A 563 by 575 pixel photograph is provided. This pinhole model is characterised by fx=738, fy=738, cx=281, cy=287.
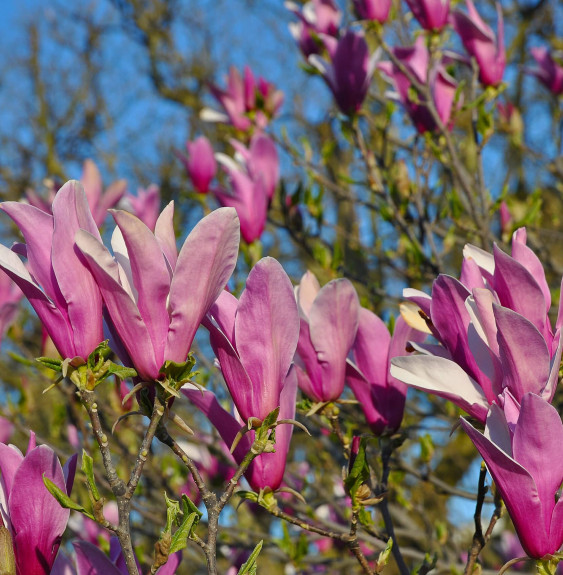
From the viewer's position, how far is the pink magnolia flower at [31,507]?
945 mm

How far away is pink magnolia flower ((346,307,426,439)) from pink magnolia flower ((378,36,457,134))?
1.00 meters

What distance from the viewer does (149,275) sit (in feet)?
3.03

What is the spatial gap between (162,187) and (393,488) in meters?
6.05

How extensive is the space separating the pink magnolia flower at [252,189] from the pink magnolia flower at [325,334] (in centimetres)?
104

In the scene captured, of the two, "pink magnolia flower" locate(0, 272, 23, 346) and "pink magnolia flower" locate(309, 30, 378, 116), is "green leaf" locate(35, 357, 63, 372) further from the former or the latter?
"pink magnolia flower" locate(309, 30, 378, 116)

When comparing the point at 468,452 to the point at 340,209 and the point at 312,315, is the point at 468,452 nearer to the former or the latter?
the point at 340,209

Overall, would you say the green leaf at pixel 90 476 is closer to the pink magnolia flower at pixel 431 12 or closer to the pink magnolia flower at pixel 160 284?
the pink magnolia flower at pixel 160 284

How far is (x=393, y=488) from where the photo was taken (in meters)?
2.32

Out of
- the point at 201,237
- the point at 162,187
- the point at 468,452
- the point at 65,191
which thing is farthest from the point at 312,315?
the point at 162,187

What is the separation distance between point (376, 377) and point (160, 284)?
1.72ft

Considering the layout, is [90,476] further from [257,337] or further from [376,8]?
[376,8]

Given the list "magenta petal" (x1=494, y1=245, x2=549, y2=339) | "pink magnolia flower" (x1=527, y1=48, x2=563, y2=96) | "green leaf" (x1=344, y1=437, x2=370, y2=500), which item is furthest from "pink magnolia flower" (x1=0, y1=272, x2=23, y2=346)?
"pink magnolia flower" (x1=527, y1=48, x2=563, y2=96)

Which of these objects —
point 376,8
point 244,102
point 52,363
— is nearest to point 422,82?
point 376,8

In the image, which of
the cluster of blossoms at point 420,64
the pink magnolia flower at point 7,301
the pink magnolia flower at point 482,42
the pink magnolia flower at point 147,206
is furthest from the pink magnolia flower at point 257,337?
the pink magnolia flower at point 147,206
